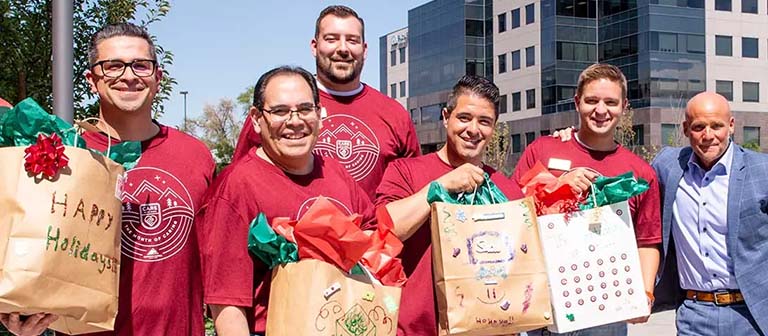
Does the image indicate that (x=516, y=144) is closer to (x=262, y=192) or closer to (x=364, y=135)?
(x=364, y=135)

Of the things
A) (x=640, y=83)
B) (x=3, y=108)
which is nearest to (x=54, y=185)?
(x=3, y=108)

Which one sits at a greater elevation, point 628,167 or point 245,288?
point 628,167

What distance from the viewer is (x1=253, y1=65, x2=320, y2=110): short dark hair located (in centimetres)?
363

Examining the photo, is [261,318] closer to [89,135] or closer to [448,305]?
[448,305]

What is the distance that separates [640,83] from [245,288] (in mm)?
51880

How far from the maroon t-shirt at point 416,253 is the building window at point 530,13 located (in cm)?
5667

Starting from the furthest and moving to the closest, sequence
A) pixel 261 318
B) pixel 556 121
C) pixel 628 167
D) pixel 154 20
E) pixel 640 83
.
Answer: pixel 556 121
pixel 640 83
pixel 154 20
pixel 628 167
pixel 261 318

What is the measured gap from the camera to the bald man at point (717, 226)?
4.86m

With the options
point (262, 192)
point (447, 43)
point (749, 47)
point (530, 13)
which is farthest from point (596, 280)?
point (447, 43)

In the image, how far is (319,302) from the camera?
130 inches

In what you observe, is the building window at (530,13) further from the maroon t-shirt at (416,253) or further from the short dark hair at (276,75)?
the short dark hair at (276,75)

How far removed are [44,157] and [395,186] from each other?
157cm

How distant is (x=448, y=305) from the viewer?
3.77 meters

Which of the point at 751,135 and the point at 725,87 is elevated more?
the point at 725,87
